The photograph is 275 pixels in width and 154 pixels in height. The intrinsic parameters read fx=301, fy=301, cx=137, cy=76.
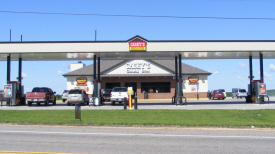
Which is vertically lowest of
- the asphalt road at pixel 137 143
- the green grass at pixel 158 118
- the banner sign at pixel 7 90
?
the asphalt road at pixel 137 143

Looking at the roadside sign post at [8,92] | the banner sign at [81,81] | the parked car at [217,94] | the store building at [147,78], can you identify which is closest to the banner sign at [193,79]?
the store building at [147,78]

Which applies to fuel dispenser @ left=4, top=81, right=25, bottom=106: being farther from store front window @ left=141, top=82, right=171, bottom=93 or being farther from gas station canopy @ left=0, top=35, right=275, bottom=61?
store front window @ left=141, top=82, right=171, bottom=93

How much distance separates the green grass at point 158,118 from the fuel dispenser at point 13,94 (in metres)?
8.58

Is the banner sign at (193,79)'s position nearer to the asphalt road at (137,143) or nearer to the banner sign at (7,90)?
the banner sign at (7,90)

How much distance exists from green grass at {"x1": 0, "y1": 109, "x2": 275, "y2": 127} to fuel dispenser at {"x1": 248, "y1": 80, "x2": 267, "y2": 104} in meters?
8.94

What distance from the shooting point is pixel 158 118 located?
57.0 ft

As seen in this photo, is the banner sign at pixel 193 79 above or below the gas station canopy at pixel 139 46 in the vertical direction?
below

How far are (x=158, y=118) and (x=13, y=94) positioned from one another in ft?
58.0

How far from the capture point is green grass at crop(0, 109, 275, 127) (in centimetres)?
1525

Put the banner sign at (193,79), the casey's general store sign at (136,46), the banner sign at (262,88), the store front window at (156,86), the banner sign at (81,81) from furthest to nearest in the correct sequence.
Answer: the banner sign at (81,81) → the banner sign at (193,79) → the store front window at (156,86) → the banner sign at (262,88) → the casey's general store sign at (136,46)

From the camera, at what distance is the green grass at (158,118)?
1525 cm

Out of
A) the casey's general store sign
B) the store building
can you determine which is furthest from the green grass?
the store building

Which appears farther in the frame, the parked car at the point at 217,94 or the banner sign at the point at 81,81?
the banner sign at the point at 81,81

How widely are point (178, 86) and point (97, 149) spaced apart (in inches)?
818
